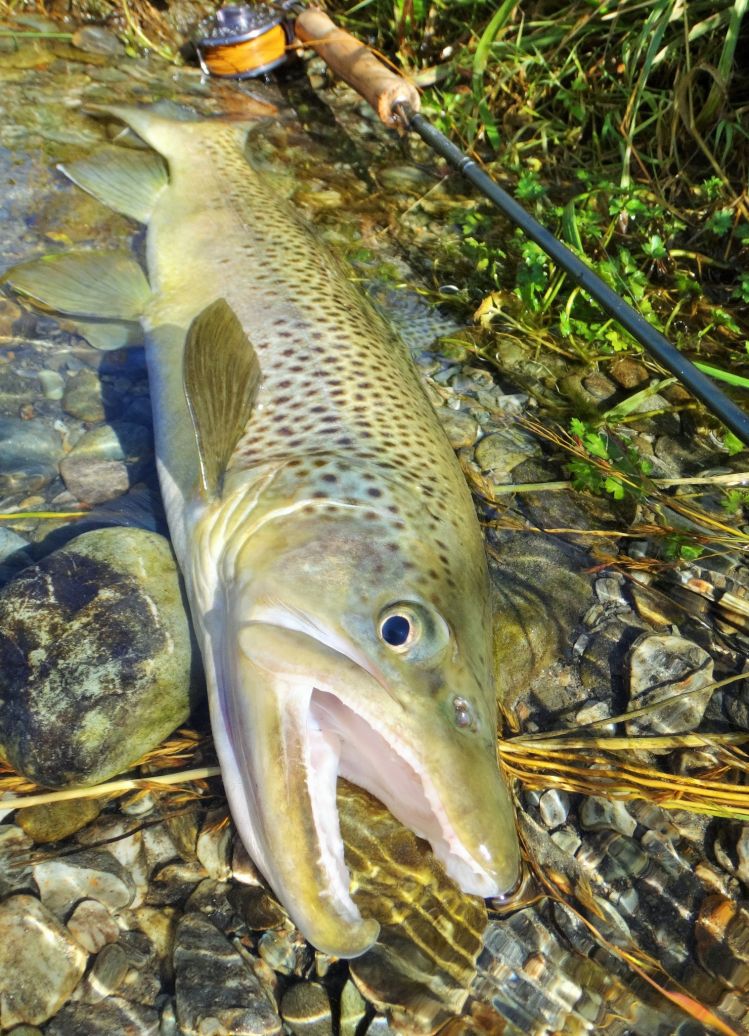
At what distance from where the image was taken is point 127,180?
4309mm

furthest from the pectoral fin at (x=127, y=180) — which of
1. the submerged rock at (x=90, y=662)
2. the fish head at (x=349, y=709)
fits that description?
the fish head at (x=349, y=709)

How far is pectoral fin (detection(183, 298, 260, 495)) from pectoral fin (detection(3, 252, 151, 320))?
2.65 feet

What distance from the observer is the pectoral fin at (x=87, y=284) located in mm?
3785

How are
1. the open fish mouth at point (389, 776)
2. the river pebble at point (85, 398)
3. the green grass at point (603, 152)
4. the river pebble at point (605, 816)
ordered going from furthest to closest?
the green grass at point (603, 152) < the river pebble at point (85, 398) < the river pebble at point (605, 816) < the open fish mouth at point (389, 776)

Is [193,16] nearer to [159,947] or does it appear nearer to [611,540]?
[611,540]

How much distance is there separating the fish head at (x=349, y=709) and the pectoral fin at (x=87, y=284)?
2.00m

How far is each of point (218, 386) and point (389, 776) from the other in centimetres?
158

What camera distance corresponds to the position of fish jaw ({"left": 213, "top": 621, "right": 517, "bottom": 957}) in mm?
1907

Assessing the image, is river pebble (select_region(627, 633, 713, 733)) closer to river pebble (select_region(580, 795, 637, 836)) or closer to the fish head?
river pebble (select_region(580, 795, 637, 836))

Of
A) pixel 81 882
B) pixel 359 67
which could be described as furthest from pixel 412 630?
pixel 359 67

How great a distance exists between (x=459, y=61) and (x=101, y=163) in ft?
→ 10.5

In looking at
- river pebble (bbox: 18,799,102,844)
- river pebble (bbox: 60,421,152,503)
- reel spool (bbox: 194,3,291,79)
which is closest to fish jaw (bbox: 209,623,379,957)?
river pebble (bbox: 18,799,102,844)

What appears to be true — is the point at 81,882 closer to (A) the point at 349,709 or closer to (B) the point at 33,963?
(B) the point at 33,963

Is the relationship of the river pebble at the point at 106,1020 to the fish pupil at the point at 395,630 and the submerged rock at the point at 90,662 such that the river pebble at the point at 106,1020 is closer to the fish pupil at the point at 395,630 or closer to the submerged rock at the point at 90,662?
the submerged rock at the point at 90,662
